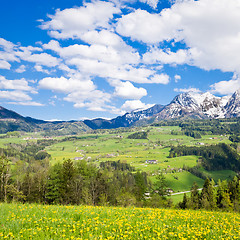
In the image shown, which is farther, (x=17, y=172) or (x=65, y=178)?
(x=17, y=172)

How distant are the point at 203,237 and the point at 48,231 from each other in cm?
781

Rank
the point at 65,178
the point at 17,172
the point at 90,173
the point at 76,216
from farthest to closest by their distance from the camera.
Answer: the point at 17,172 < the point at 90,173 < the point at 65,178 < the point at 76,216

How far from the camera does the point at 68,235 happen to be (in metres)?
8.01

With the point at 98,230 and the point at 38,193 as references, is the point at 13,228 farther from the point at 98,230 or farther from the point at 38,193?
the point at 38,193

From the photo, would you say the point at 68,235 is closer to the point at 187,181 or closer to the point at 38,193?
the point at 38,193

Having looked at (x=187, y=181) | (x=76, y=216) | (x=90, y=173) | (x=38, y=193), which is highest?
(x=76, y=216)

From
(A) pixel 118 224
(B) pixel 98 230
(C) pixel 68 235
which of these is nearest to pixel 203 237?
(A) pixel 118 224

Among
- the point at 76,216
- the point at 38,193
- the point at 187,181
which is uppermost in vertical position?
the point at 76,216

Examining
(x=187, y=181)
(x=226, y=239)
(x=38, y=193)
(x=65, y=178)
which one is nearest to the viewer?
(x=226, y=239)

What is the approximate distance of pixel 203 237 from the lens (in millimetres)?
8711

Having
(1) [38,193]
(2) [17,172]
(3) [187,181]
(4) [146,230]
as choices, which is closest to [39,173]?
(1) [38,193]

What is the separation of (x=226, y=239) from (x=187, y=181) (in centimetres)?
21117

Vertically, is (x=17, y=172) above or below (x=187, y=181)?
above

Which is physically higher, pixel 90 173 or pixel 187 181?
pixel 90 173
